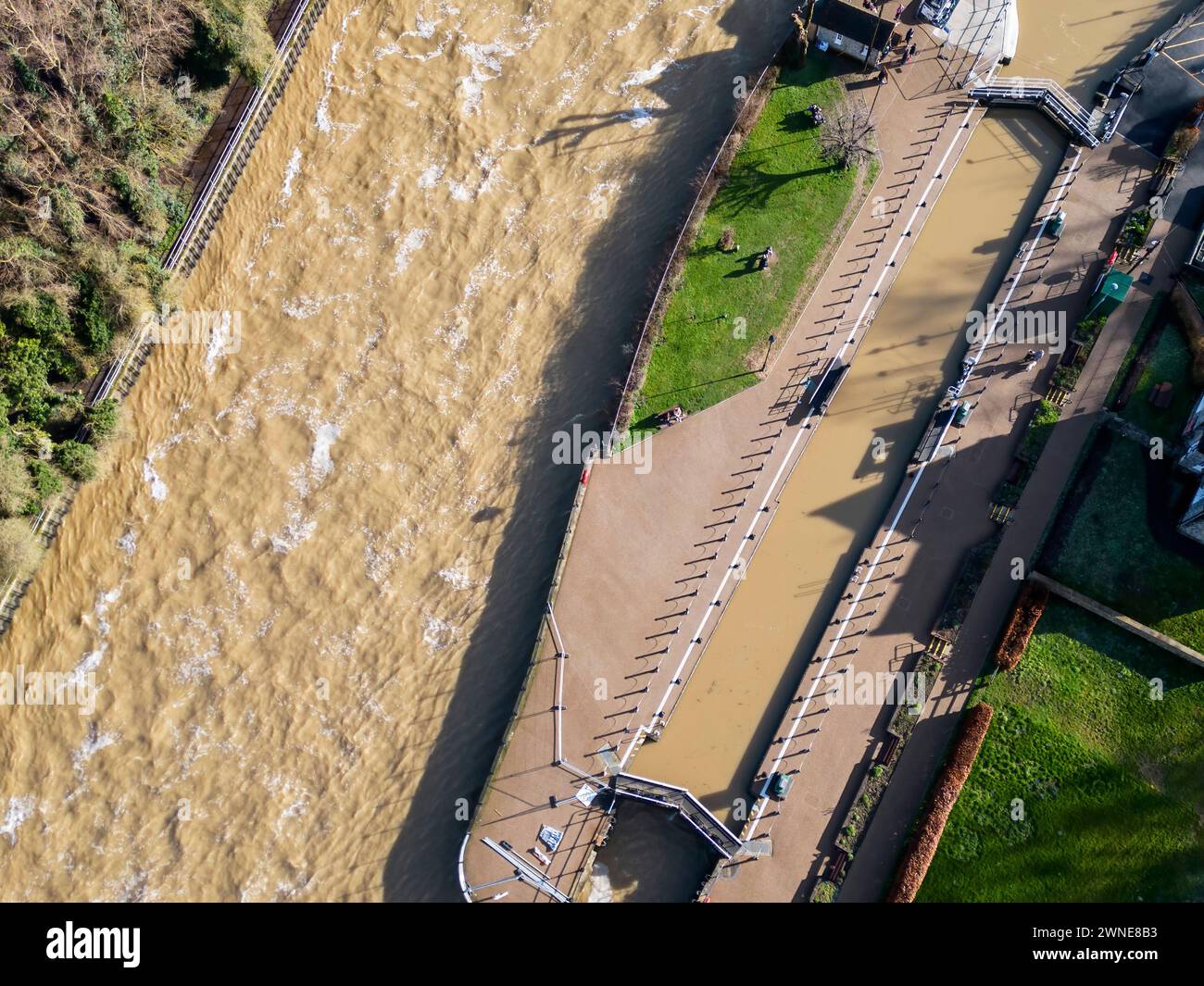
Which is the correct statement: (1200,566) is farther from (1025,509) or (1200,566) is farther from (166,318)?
(166,318)

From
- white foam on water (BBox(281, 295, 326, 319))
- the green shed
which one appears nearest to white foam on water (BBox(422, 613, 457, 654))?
white foam on water (BBox(281, 295, 326, 319))

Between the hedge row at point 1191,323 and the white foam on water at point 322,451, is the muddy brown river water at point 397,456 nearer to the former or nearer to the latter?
the white foam on water at point 322,451

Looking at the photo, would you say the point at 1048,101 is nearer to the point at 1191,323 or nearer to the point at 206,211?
the point at 1191,323

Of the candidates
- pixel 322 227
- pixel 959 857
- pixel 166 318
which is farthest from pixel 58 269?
pixel 959 857

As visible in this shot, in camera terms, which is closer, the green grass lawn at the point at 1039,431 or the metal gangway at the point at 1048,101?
the green grass lawn at the point at 1039,431

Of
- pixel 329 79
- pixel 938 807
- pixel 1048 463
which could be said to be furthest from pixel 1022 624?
pixel 329 79

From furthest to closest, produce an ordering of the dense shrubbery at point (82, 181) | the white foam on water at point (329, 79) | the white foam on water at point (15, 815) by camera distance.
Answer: the white foam on water at point (329, 79), the white foam on water at point (15, 815), the dense shrubbery at point (82, 181)

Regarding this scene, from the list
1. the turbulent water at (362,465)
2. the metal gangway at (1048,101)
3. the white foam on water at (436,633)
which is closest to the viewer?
the turbulent water at (362,465)

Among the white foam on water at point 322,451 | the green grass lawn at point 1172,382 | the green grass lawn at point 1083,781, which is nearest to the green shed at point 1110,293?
the green grass lawn at point 1172,382
